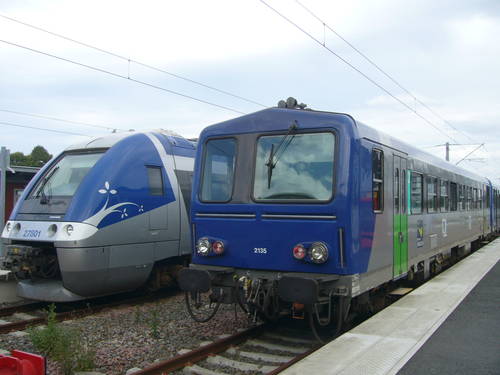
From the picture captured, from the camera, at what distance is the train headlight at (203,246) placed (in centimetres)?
653

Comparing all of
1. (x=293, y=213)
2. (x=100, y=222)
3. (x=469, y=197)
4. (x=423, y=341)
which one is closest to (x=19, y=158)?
(x=469, y=197)

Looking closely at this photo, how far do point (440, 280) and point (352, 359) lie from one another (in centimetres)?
560

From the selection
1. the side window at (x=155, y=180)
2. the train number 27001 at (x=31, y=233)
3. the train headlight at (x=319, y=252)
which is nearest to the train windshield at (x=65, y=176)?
the train number 27001 at (x=31, y=233)

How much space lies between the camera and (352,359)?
15.6 ft

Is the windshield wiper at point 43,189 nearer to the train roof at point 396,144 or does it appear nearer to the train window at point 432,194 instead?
the train roof at point 396,144

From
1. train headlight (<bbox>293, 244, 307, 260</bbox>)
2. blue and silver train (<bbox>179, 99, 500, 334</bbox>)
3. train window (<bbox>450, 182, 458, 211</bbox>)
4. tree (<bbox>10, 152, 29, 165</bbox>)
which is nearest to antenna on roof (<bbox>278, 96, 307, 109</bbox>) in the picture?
blue and silver train (<bbox>179, 99, 500, 334</bbox>)

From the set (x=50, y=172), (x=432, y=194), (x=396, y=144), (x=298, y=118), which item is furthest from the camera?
(x=432, y=194)

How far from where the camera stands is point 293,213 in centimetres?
599

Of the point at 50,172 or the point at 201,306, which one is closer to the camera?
the point at 201,306

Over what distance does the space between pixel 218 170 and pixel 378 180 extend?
2131 millimetres

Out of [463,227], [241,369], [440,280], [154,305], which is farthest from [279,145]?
[463,227]

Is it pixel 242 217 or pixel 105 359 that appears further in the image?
pixel 242 217

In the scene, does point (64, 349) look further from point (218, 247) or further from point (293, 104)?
A: point (293, 104)

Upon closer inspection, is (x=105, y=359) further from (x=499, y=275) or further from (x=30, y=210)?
(x=499, y=275)
